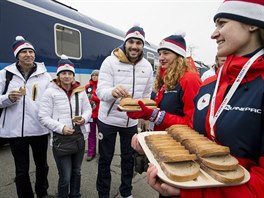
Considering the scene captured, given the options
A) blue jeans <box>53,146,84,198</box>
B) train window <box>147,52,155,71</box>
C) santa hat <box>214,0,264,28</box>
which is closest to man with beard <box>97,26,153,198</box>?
blue jeans <box>53,146,84,198</box>

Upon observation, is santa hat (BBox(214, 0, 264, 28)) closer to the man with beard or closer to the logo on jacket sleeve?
the logo on jacket sleeve

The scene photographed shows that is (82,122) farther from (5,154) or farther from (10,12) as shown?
(10,12)

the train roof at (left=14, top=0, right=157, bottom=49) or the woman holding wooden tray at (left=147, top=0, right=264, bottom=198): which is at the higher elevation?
the train roof at (left=14, top=0, right=157, bottom=49)

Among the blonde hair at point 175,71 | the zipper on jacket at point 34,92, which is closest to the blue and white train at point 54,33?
the zipper on jacket at point 34,92

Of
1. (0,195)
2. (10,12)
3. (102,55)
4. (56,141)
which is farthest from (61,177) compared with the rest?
(102,55)

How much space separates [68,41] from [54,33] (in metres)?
0.58

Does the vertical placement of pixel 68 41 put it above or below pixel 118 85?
above

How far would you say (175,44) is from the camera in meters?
2.54

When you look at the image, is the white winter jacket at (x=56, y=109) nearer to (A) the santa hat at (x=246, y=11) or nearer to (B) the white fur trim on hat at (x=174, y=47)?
(B) the white fur trim on hat at (x=174, y=47)

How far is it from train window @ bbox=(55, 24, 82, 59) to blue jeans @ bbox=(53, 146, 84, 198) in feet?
12.5

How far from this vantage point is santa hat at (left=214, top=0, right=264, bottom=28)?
1145 millimetres

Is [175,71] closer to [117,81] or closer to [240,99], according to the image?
[117,81]

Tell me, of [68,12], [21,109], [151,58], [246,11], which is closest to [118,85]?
[21,109]

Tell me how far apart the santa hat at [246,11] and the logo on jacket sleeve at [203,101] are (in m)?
0.48
